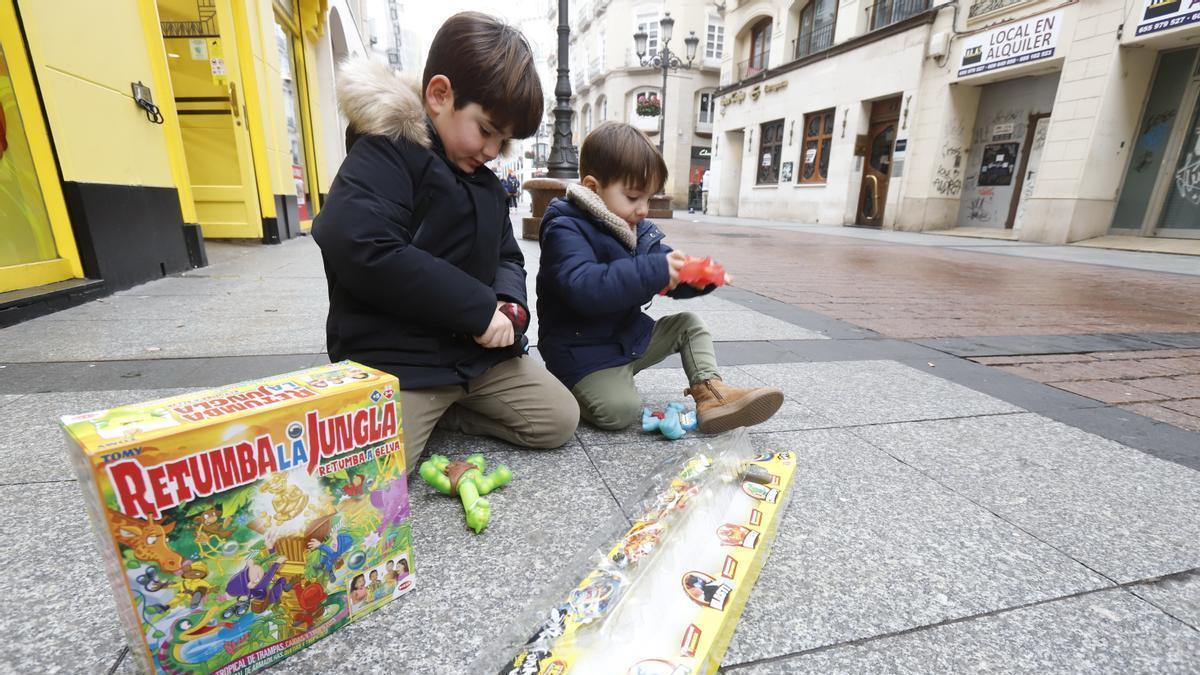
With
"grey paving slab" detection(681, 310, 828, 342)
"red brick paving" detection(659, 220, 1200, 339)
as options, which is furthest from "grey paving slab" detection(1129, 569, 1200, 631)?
"red brick paving" detection(659, 220, 1200, 339)

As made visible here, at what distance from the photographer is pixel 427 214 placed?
1.49 m

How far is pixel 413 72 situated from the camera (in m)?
1.54

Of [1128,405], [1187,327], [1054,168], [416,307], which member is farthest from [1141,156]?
[416,307]

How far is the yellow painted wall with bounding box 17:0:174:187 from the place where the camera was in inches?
122

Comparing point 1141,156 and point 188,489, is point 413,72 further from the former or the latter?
point 1141,156

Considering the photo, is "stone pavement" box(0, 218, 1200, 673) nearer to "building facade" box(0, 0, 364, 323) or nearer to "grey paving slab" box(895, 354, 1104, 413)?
"grey paving slab" box(895, 354, 1104, 413)

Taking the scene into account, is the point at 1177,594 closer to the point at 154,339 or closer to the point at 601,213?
the point at 601,213

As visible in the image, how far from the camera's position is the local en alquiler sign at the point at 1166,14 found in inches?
315

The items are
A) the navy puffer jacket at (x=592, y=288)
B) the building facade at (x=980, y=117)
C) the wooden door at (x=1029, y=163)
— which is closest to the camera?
the navy puffer jacket at (x=592, y=288)

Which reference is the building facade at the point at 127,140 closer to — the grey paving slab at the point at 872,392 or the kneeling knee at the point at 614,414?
the kneeling knee at the point at 614,414

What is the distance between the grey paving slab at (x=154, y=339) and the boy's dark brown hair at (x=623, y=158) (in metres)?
1.64

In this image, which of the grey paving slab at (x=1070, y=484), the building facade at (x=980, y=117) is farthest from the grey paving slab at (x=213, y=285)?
the building facade at (x=980, y=117)

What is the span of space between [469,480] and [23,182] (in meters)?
3.58

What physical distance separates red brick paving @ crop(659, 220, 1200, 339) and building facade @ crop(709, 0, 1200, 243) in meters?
3.87
